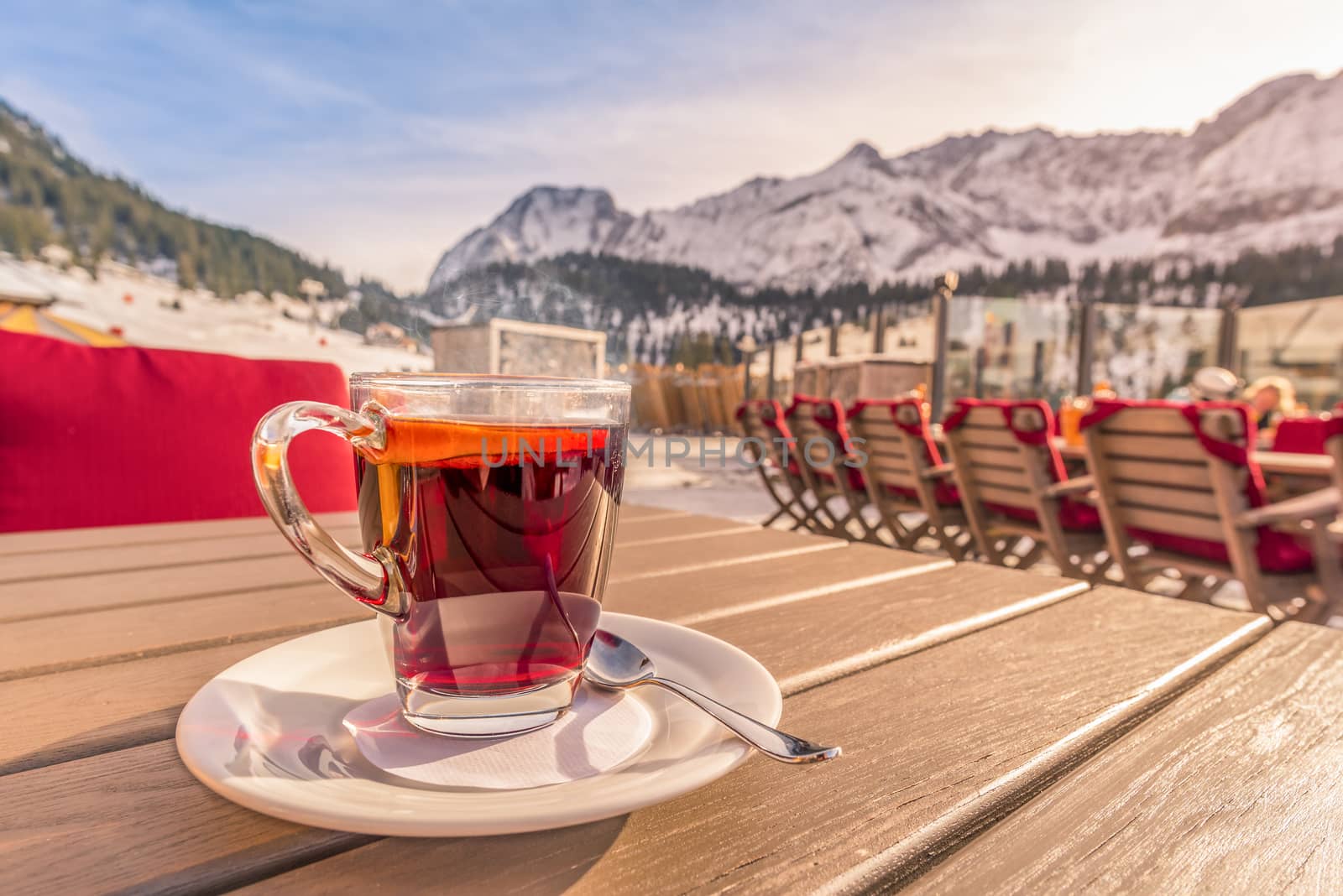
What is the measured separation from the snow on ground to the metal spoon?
36.1ft

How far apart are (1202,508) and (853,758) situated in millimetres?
2434

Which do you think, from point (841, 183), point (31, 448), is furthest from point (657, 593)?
point (841, 183)

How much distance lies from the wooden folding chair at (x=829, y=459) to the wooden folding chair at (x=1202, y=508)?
1455mm

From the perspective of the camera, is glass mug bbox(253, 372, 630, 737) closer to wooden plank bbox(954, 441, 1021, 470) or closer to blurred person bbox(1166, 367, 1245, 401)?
wooden plank bbox(954, 441, 1021, 470)

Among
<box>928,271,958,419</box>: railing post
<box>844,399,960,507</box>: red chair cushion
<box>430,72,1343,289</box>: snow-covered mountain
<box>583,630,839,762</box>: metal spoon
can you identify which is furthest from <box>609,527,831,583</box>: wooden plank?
<box>430,72,1343,289</box>: snow-covered mountain

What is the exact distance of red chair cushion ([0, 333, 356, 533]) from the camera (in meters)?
1.18

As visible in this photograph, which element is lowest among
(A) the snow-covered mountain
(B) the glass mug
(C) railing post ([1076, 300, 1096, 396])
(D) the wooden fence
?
(D) the wooden fence

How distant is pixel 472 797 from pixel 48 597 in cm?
57

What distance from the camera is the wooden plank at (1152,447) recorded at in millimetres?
2153

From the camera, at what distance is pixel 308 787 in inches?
9.6

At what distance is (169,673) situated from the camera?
0.42 meters

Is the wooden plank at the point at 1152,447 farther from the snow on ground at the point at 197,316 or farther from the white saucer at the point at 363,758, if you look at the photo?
the snow on ground at the point at 197,316

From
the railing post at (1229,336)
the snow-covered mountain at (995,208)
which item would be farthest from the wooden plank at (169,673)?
the snow-covered mountain at (995,208)

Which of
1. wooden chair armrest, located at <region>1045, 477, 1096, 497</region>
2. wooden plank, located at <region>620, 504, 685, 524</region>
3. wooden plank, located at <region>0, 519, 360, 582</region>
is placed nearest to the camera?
wooden plank, located at <region>0, 519, 360, 582</region>
